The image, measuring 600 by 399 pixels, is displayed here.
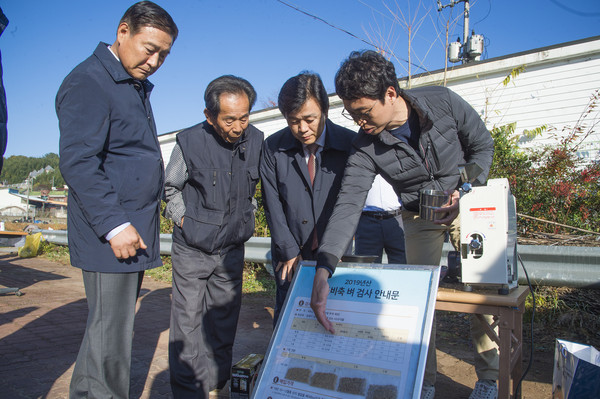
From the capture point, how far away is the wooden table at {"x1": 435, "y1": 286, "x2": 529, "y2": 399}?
76.7 inches

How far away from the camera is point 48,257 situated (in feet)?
34.8

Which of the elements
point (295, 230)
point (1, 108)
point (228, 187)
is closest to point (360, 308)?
point (295, 230)

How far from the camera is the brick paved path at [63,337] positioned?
3.04 m

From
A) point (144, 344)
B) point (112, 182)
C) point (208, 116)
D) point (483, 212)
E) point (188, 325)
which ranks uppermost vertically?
point (208, 116)

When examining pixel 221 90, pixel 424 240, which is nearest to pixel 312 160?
pixel 221 90

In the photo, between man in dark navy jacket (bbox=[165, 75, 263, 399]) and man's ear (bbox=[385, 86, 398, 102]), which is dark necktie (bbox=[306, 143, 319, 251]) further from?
man's ear (bbox=[385, 86, 398, 102])

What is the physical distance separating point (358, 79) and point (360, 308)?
1.18 metres

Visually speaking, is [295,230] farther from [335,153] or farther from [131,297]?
[131,297]

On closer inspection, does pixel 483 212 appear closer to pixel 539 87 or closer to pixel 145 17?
pixel 145 17

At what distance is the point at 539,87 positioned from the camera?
6.96 m

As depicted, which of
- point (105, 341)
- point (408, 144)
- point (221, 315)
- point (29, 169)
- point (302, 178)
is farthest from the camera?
point (29, 169)

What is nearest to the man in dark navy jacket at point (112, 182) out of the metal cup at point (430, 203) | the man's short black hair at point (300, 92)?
the man's short black hair at point (300, 92)

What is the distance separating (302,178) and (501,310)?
4.24 feet


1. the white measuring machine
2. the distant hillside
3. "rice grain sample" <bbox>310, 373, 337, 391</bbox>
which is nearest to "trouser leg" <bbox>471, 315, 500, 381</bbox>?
the white measuring machine
